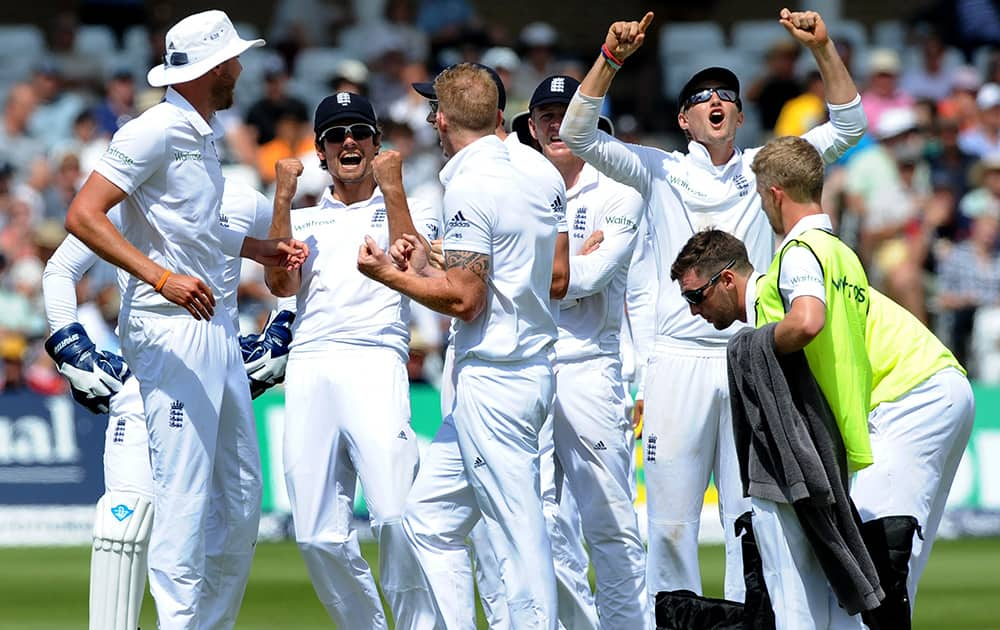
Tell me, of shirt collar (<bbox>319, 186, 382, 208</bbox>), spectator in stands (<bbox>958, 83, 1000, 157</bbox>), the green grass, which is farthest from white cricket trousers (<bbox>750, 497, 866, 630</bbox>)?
spectator in stands (<bbox>958, 83, 1000, 157</bbox>)

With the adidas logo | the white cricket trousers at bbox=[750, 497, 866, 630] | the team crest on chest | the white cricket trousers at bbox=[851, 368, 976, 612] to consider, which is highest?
the adidas logo

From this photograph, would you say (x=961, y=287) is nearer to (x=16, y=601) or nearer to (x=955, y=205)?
(x=955, y=205)

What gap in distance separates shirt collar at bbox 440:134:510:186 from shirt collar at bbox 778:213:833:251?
116cm

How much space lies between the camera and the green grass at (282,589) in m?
9.67

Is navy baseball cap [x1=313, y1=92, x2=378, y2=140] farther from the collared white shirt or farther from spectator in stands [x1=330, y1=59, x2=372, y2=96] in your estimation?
spectator in stands [x1=330, y1=59, x2=372, y2=96]

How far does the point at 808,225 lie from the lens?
6.45 meters

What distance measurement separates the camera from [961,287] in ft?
48.9

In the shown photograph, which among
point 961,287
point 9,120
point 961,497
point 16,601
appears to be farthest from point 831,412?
point 9,120

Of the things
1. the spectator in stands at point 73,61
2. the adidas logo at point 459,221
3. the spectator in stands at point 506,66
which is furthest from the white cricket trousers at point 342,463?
the spectator in stands at point 73,61

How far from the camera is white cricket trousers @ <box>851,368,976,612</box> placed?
677cm

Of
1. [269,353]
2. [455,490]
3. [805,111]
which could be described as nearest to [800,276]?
[455,490]

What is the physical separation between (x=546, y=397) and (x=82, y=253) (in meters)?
2.58

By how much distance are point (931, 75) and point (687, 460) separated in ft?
38.4

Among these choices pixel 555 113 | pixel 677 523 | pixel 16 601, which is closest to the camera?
pixel 677 523
